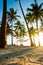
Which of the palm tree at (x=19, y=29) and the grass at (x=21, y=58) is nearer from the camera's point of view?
the grass at (x=21, y=58)

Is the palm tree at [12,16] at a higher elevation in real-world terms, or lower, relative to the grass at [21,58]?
higher

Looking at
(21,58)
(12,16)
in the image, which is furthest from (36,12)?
(21,58)

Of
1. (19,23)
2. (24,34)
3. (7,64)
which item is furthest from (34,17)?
(7,64)

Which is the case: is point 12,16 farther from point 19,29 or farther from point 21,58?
point 21,58

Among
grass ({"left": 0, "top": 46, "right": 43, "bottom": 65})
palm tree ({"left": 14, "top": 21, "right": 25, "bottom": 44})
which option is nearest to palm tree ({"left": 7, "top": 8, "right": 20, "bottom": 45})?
palm tree ({"left": 14, "top": 21, "right": 25, "bottom": 44})

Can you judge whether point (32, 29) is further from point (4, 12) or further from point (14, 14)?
point (4, 12)

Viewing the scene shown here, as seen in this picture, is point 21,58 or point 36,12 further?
point 36,12

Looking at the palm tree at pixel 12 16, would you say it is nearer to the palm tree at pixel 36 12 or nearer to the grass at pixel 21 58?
the palm tree at pixel 36 12

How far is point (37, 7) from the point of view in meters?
36.2

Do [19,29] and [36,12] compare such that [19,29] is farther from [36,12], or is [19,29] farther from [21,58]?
[21,58]

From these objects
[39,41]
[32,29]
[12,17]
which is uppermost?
[12,17]

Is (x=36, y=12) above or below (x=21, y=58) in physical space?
above

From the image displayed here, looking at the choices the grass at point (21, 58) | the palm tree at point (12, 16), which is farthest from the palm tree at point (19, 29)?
the grass at point (21, 58)

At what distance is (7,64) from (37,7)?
29.3 m
